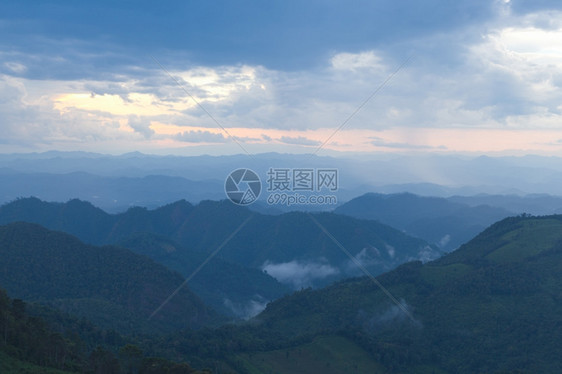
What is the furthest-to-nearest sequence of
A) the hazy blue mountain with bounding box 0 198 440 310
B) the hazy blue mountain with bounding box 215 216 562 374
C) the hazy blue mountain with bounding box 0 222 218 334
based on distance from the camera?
the hazy blue mountain with bounding box 0 198 440 310
the hazy blue mountain with bounding box 0 222 218 334
the hazy blue mountain with bounding box 215 216 562 374

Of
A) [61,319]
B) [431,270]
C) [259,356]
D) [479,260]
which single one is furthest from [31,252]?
[479,260]

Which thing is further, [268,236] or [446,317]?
[268,236]

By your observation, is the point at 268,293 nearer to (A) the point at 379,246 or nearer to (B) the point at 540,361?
(A) the point at 379,246

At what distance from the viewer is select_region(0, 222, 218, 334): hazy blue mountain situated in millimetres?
81625

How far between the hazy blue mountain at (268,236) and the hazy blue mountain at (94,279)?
202ft

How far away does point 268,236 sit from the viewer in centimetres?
18900

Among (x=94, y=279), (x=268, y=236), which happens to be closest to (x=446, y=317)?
(x=94, y=279)

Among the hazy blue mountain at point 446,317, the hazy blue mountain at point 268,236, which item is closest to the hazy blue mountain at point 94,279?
the hazy blue mountain at point 446,317

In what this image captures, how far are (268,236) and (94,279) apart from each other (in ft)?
342

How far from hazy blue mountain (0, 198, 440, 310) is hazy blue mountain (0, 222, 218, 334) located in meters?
61.4

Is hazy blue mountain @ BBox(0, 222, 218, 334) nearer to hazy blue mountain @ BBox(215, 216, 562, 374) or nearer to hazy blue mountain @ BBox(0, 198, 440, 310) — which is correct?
hazy blue mountain @ BBox(215, 216, 562, 374)

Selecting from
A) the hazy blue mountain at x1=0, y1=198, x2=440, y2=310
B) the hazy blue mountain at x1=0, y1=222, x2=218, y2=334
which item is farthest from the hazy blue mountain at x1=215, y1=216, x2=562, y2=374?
the hazy blue mountain at x1=0, y1=198, x2=440, y2=310

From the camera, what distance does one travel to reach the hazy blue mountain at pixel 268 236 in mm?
168625

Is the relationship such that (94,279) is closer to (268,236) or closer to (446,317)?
(446,317)
